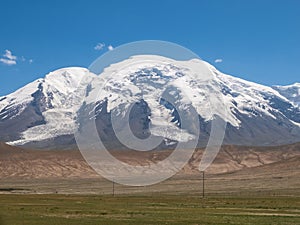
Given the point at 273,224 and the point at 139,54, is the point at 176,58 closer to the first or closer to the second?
the point at 139,54

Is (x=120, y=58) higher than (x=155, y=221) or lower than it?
higher

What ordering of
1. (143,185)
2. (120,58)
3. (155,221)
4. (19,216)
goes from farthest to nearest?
(143,185)
(19,216)
(155,221)
(120,58)

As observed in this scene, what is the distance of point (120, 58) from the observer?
51719 millimetres

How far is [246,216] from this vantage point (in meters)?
63.7

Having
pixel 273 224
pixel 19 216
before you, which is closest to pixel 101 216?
pixel 19 216

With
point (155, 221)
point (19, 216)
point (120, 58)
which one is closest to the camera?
point (120, 58)

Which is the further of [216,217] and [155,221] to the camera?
[216,217]

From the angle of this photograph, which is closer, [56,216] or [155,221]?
[155,221]

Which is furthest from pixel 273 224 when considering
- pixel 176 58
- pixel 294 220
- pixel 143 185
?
pixel 143 185

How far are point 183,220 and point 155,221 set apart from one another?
326 cm

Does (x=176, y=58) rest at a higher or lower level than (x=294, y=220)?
higher

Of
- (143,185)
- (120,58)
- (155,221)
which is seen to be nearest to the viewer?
(120,58)

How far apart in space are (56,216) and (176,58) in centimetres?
2301

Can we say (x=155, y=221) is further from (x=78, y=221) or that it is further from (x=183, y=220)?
A: (x=78, y=221)
